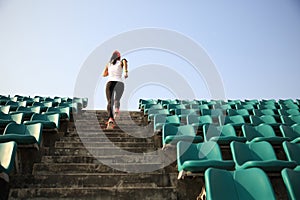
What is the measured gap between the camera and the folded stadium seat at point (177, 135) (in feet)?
11.6

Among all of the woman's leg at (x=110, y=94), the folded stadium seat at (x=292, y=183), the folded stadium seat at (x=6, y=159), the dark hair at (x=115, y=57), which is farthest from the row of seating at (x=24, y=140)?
the folded stadium seat at (x=292, y=183)

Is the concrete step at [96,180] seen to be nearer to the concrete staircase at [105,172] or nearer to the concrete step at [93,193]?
the concrete staircase at [105,172]

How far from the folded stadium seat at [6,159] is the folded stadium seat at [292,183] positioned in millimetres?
2304

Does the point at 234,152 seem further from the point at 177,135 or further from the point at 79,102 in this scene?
the point at 79,102

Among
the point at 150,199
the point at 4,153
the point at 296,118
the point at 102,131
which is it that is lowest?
the point at 150,199

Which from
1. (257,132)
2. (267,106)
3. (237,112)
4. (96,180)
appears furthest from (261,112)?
(96,180)

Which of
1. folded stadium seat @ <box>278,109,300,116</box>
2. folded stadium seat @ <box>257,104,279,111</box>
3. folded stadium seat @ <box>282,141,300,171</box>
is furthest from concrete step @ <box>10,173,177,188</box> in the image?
folded stadium seat @ <box>257,104,279,111</box>

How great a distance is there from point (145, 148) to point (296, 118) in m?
3.23

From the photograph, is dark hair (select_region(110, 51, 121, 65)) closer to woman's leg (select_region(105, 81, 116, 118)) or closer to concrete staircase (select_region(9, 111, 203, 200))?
woman's leg (select_region(105, 81, 116, 118))

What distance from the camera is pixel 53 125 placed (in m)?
3.99

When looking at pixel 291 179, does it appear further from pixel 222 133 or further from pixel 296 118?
pixel 296 118

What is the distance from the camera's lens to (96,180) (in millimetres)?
2963

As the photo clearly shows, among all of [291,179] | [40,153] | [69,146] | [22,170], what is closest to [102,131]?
[69,146]

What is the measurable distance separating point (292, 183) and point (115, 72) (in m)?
3.80
